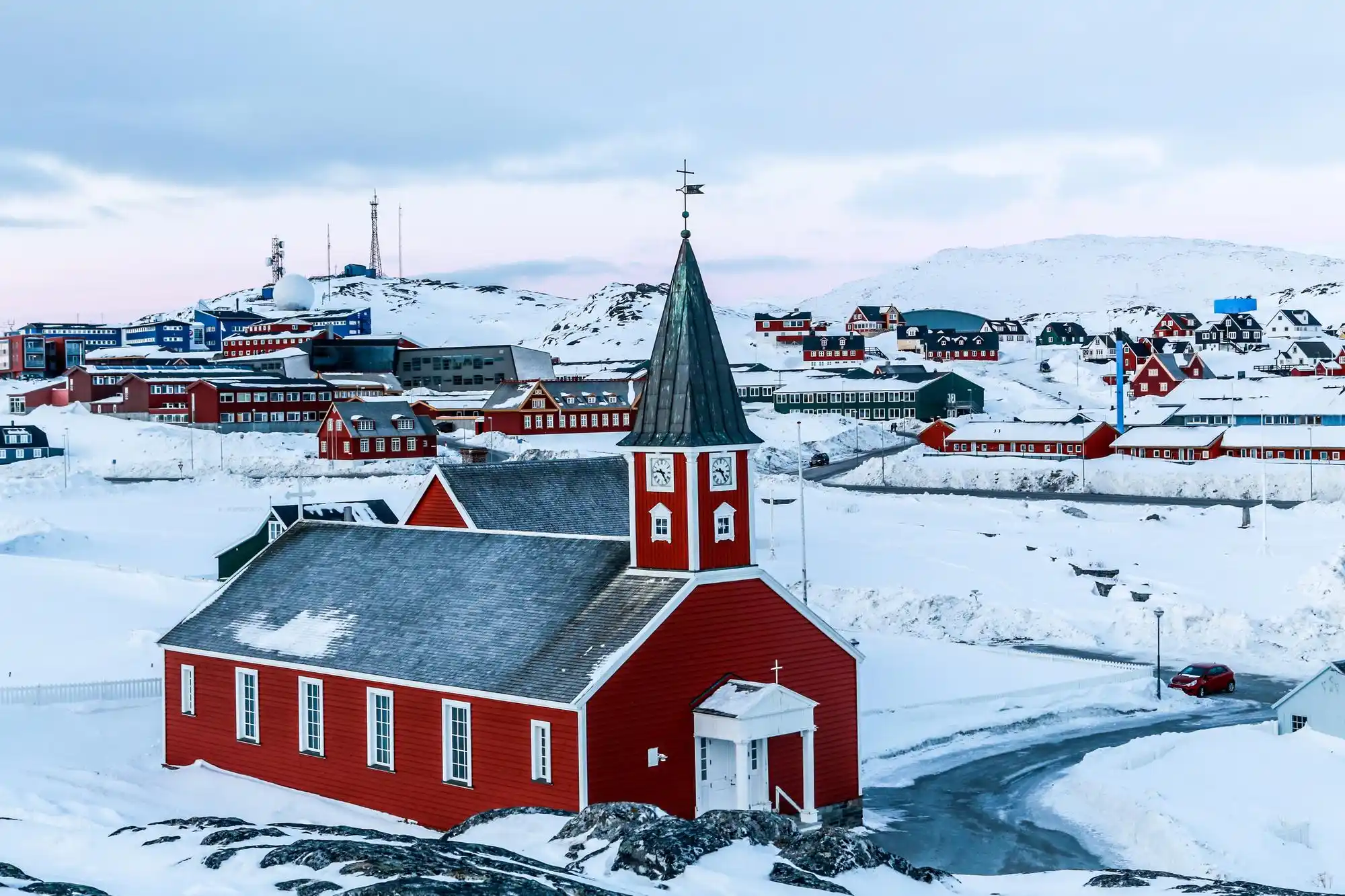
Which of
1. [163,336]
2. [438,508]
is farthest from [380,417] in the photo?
[163,336]

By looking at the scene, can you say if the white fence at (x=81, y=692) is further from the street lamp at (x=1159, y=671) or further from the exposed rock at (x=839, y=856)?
the street lamp at (x=1159, y=671)

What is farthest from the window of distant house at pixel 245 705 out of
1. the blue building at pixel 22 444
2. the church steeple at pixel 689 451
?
the blue building at pixel 22 444

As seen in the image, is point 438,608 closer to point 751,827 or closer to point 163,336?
point 751,827

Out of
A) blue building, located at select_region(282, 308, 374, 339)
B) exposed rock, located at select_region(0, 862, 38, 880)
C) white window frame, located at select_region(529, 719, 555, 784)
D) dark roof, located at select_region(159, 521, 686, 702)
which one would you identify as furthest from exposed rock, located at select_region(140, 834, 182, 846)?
blue building, located at select_region(282, 308, 374, 339)

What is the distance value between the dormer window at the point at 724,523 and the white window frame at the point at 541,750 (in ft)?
14.9

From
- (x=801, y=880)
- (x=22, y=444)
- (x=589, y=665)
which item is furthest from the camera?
(x=22, y=444)

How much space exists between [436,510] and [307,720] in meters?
Answer: 13.8

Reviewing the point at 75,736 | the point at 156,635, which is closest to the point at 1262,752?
the point at 75,736

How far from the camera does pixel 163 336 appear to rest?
19038cm

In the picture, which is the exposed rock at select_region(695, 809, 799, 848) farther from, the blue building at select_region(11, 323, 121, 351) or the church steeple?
the blue building at select_region(11, 323, 121, 351)

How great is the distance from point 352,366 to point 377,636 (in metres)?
127

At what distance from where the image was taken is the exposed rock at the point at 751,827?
864 inches

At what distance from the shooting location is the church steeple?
28406mm

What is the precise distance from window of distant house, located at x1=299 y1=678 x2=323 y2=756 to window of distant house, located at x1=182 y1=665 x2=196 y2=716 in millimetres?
3885
